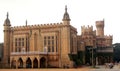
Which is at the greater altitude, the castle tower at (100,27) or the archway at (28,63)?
the castle tower at (100,27)

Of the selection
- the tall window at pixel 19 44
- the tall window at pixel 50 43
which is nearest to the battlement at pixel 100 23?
the tall window at pixel 50 43

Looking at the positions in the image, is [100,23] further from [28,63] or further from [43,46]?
[28,63]

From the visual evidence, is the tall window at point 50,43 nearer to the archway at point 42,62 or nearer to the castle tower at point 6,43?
the archway at point 42,62

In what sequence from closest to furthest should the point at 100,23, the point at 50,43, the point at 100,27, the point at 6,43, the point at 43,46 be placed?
the point at 50,43 → the point at 43,46 → the point at 6,43 → the point at 100,23 → the point at 100,27

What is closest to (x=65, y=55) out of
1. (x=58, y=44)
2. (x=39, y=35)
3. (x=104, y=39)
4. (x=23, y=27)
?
(x=58, y=44)

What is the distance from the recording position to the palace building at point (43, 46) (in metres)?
65.6

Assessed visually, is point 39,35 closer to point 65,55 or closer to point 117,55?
point 65,55

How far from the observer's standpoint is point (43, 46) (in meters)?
67.7

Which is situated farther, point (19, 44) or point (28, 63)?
point (19, 44)

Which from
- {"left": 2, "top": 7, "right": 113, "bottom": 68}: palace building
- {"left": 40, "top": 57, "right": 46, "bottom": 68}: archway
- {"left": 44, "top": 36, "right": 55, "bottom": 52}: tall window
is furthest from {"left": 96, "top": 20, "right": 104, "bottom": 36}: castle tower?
{"left": 40, "top": 57, "right": 46, "bottom": 68}: archway

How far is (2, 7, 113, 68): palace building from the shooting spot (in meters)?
65.6

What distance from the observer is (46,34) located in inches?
2657

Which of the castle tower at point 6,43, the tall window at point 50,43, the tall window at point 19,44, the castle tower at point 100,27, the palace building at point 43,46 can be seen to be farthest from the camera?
the castle tower at point 100,27

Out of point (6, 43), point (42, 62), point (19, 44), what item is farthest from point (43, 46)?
point (6, 43)
